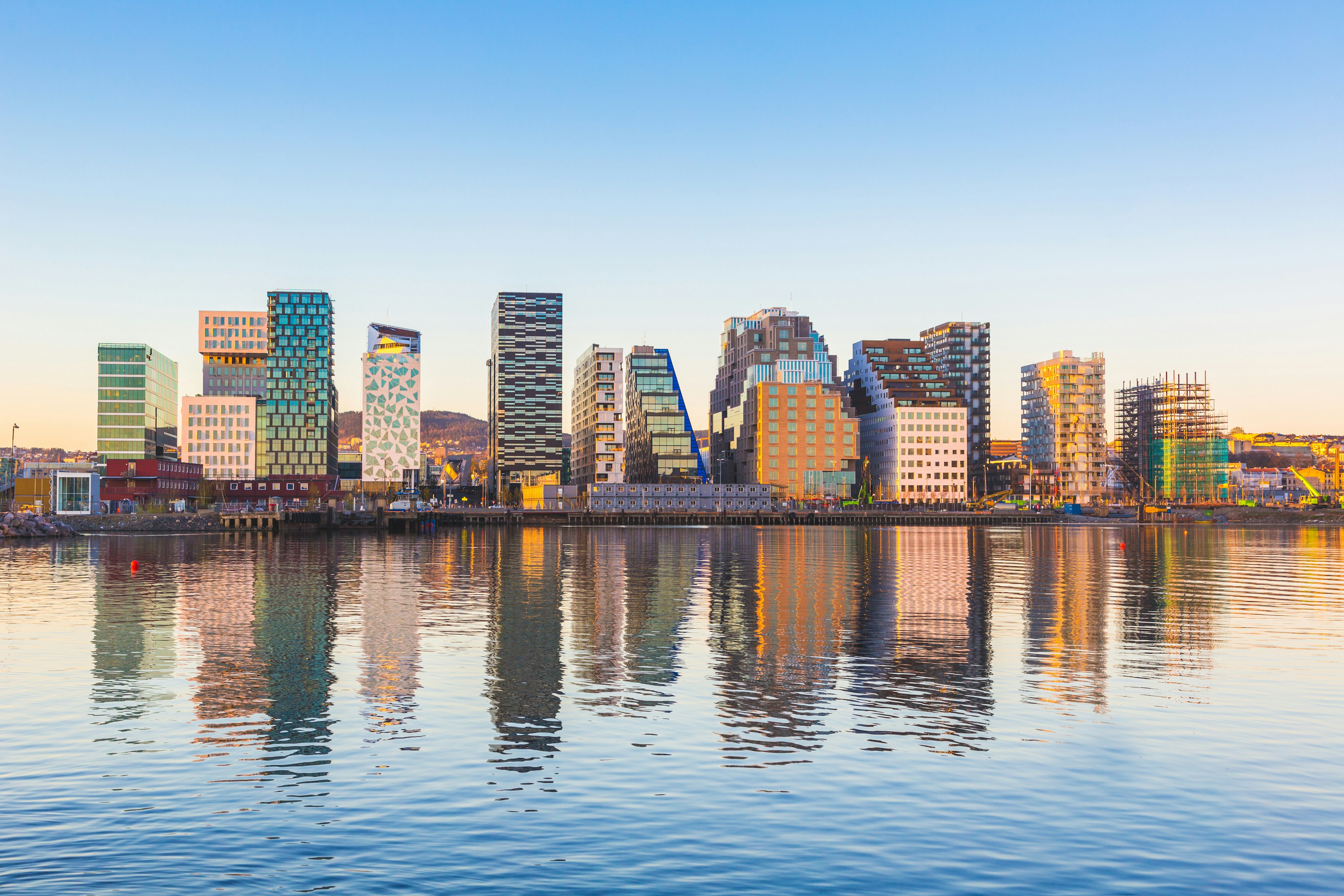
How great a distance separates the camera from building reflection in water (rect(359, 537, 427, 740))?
91.9 feet

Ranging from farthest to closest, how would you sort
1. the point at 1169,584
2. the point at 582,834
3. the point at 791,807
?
the point at 1169,584 < the point at 791,807 < the point at 582,834

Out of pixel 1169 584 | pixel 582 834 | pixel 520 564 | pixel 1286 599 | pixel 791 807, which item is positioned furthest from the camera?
pixel 520 564

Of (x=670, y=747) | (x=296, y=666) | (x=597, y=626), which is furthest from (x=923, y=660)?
(x=296, y=666)

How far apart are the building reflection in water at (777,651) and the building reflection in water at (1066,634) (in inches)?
274

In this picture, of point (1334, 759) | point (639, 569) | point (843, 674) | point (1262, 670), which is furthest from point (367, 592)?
point (1334, 759)

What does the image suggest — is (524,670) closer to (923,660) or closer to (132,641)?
(923,660)

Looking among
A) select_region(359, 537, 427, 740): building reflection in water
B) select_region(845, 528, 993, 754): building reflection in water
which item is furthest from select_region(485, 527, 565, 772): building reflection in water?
select_region(845, 528, 993, 754): building reflection in water

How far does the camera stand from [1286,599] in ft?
204

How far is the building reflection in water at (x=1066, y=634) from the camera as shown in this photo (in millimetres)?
32469

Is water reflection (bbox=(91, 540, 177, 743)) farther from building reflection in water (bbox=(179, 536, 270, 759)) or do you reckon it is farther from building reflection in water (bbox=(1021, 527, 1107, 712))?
building reflection in water (bbox=(1021, 527, 1107, 712))

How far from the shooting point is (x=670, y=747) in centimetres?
2489

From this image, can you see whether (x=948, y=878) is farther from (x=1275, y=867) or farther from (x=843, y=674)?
(x=843, y=674)

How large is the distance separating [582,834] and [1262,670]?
92.9 ft

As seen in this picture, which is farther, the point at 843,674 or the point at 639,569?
the point at 639,569
